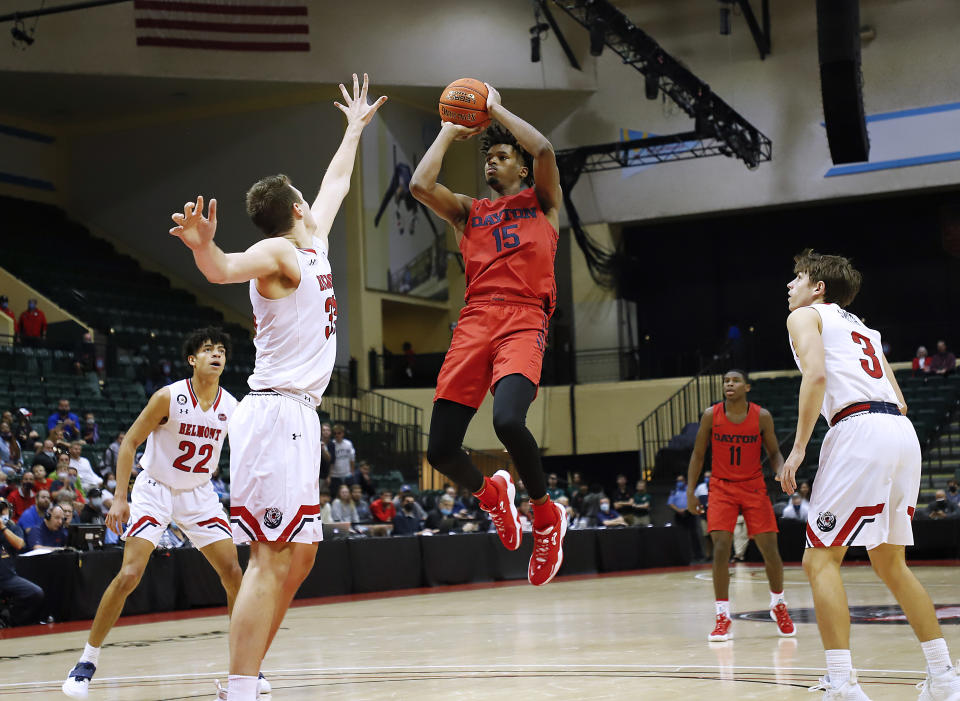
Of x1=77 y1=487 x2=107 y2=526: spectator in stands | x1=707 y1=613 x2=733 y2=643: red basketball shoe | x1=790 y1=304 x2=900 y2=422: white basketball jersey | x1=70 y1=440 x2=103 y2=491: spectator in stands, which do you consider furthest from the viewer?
x1=70 y1=440 x2=103 y2=491: spectator in stands

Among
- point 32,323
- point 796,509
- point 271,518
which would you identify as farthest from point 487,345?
point 32,323

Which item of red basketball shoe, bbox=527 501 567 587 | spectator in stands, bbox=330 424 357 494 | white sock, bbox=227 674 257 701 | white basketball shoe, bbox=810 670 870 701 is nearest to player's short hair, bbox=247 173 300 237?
white sock, bbox=227 674 257 701

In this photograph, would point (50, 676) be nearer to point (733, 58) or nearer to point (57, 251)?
point (57, 251)

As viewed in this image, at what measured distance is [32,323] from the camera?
69.5 ft

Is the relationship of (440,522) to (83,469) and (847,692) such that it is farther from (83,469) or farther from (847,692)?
(847,692)

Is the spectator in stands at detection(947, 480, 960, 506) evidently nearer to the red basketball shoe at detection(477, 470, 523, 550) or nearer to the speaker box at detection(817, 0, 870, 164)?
the speaker box at detection(817, 0, 870, 164)

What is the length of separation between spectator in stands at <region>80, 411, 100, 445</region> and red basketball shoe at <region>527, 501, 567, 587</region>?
1247 centimetres

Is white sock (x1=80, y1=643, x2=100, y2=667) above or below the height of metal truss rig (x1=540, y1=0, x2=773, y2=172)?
below

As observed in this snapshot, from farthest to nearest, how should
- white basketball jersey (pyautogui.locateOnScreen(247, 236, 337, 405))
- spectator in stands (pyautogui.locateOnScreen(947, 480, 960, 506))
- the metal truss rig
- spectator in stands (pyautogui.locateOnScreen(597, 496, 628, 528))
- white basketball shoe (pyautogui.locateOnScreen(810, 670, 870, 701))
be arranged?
the metal truss rig
spectator in stands (pyautogui.locateOnScreen(597, 496, 628, 528))
spectator in stands (pyautogui.locateOnScreen(947, 480, 960, 506))
white basketball shoe (pyautogui.locateOnScreen(810, 670, 870, 701))
white basketball jersey (pyautogui.locateOnScreen(247, 236, 337, 405))

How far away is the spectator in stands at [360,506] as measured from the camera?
16.5 metres

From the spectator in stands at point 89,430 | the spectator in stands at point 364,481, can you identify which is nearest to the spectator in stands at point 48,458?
the spectator in stands at point 89,430

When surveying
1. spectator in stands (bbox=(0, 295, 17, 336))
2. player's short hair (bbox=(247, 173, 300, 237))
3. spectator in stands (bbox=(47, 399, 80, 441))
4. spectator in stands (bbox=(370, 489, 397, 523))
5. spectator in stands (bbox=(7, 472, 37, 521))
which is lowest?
spectator in stands (bbox=(370, 489, 397, 523))

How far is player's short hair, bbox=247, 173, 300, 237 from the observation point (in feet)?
15.5

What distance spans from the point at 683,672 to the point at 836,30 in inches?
506
